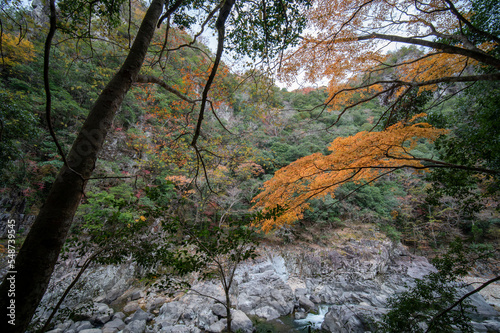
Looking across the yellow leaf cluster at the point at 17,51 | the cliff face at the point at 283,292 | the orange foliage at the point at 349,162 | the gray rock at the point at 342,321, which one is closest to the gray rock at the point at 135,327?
the cliff face at the point at 283,292

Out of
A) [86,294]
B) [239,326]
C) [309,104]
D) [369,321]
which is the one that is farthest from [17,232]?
[309,104]

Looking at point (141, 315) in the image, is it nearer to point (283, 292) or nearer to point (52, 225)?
point (283, 292)

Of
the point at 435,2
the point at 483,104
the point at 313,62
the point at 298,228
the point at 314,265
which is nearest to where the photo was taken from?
the point at 435,2

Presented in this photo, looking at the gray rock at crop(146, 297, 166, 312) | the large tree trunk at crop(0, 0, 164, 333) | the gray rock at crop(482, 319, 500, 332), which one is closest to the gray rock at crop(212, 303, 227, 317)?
the gray rock at crop(146, 297, 166, 312)

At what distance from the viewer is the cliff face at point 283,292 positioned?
17.2ft

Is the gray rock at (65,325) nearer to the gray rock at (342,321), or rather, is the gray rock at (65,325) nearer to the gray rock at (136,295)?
the gray rock at (136,295)

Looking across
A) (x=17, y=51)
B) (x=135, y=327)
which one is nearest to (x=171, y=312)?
(x=135, y=327)

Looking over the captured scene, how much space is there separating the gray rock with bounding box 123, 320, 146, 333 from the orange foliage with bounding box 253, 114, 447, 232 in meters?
4.70

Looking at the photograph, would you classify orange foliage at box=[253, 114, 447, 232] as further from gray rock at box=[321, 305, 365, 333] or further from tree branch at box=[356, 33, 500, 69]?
gray rock at box=[321, 305, 365, 333]

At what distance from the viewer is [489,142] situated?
290 centimetres

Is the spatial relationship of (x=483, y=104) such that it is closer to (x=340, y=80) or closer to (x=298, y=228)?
(x=340, y=80)

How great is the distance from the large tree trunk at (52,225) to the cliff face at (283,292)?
2.76 metres

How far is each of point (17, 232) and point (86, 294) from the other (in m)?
3.51

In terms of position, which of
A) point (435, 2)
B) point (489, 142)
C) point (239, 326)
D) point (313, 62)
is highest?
point (435, 2)
